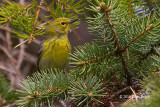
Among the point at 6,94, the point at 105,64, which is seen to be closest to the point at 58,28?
the point at 6,94

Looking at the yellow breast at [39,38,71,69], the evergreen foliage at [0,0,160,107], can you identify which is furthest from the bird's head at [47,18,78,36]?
the evergreen foliage at [0,0,160,107]

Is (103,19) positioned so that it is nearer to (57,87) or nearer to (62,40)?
(57,87)

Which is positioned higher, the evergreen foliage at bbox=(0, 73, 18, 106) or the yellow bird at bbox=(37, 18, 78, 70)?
the yellow bird at bbox=(37, 18, 78, 70)

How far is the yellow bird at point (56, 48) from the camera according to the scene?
2309 mm

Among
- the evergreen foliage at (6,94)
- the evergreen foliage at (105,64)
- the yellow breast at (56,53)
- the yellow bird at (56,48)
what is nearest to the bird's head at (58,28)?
the yellow bird at (56,48)

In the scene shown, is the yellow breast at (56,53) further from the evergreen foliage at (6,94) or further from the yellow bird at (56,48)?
the evergreen foliage at (6,94)

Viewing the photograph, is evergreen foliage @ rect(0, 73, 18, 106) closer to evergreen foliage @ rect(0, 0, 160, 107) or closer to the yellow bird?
the yellow bird

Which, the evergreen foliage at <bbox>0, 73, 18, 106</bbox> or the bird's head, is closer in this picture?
the evergreen foliage at <bbox>0, 73, 18, 106</bbox>

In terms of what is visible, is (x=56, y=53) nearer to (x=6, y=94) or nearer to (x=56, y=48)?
(x=56, y=48)

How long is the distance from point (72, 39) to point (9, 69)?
3.88ft

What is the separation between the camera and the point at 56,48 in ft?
7.60

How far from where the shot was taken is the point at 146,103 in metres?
0.74

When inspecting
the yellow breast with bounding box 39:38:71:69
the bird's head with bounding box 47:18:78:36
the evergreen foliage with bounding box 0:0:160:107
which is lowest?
the evergreen foliage with bounding box 0:0:160:107

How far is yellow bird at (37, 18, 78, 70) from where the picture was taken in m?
2.31
